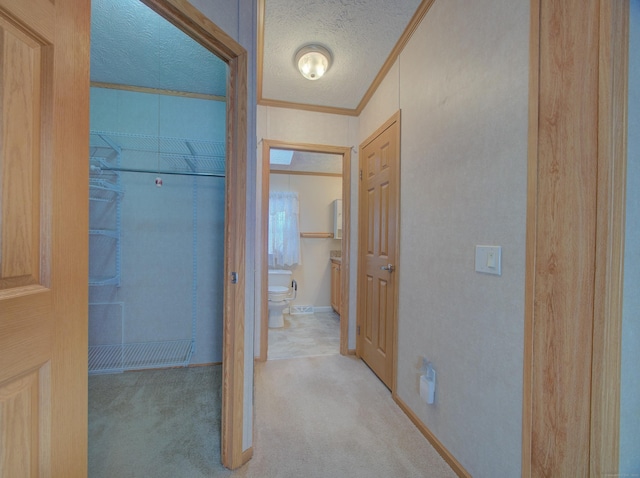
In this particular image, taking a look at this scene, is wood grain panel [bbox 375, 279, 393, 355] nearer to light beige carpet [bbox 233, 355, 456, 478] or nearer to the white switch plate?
light beige carpet [bbox 233, 355, 456, 478]

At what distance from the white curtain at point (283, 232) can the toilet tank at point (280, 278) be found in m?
0.35

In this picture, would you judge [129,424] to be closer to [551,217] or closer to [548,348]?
[548,348]

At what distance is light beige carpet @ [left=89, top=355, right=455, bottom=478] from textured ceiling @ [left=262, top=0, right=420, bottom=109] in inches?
102

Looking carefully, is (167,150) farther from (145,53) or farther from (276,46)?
(276,46)

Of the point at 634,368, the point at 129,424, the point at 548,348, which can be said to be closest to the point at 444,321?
the point at 548,348

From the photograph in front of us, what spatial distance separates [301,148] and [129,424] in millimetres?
2551

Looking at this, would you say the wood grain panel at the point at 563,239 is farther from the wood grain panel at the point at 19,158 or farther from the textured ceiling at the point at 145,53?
the textured ceiling at the point at 145,53

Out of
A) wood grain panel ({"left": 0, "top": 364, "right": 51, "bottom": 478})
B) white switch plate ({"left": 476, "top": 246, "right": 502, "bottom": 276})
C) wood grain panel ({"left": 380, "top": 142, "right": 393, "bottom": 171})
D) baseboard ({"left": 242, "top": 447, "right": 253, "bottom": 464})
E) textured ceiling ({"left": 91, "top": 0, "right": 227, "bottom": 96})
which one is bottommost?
baseboard ({"left": 242, "top": 447, "right": 253, "bottom": 464})

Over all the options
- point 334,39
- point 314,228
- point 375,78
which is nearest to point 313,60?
point 334,39

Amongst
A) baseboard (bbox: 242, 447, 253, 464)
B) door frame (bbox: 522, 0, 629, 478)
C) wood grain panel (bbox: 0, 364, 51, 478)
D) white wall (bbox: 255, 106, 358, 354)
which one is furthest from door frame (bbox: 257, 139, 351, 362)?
wood grain panel (bbox: 0, 364, 51, 478)

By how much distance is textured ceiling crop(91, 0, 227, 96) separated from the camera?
1.68 meters

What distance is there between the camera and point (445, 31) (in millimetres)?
1510

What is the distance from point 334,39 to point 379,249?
164cm

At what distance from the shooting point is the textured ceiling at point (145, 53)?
1685 mm
